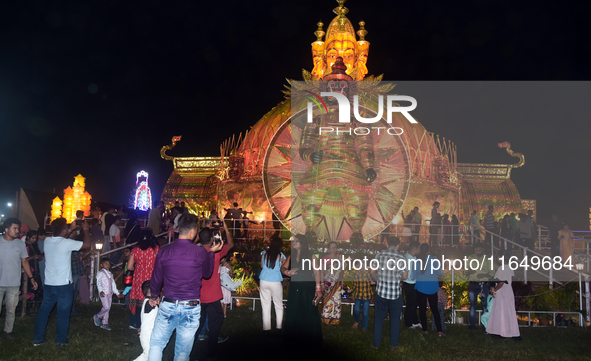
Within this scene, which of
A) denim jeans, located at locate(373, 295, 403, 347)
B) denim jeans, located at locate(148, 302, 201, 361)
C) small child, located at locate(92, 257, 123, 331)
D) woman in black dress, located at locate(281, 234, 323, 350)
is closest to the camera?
denim jeans, located at locate(148, 302, 201, 361)

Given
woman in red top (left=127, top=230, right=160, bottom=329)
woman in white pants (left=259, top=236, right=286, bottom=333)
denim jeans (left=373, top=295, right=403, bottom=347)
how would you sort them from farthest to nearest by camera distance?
woman in white pants (left=259, top=236, right=286, bottom=333)
denim jeans (left=373, top=295, right=403, bottom=347)
woman in red top (left=127, top=230, right=160, bottom=329)

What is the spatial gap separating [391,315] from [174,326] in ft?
11.6

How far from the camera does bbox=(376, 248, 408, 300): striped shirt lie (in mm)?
6895

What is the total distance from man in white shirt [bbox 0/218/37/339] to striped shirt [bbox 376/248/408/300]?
5.21 meters

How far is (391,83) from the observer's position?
2111 centimetres

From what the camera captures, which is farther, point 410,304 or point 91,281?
point 91,281

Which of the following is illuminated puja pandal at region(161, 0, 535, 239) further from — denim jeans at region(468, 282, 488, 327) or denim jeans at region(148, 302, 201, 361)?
denim jeans at region(148, 302, 201, 361)

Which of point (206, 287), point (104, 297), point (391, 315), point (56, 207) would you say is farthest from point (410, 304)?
point (56, 207)

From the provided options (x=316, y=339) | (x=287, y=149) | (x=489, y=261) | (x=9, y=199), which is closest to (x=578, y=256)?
(x=489, y=261)

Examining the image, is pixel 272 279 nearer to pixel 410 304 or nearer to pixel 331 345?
pixel 331 345

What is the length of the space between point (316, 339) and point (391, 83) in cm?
1658

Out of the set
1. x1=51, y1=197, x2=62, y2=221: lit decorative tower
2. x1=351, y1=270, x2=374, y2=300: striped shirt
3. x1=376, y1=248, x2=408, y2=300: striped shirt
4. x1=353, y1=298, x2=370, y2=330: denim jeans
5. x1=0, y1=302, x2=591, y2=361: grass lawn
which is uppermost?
x1=51, y1=197, x2=62, y2=221: lit decorative tower

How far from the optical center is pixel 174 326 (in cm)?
479

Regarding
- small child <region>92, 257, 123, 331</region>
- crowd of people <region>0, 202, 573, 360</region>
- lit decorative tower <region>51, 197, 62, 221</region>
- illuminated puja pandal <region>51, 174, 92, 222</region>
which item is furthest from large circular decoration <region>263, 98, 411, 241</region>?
illuminated puja pandal <region>51, 174, 92, 222</region>
